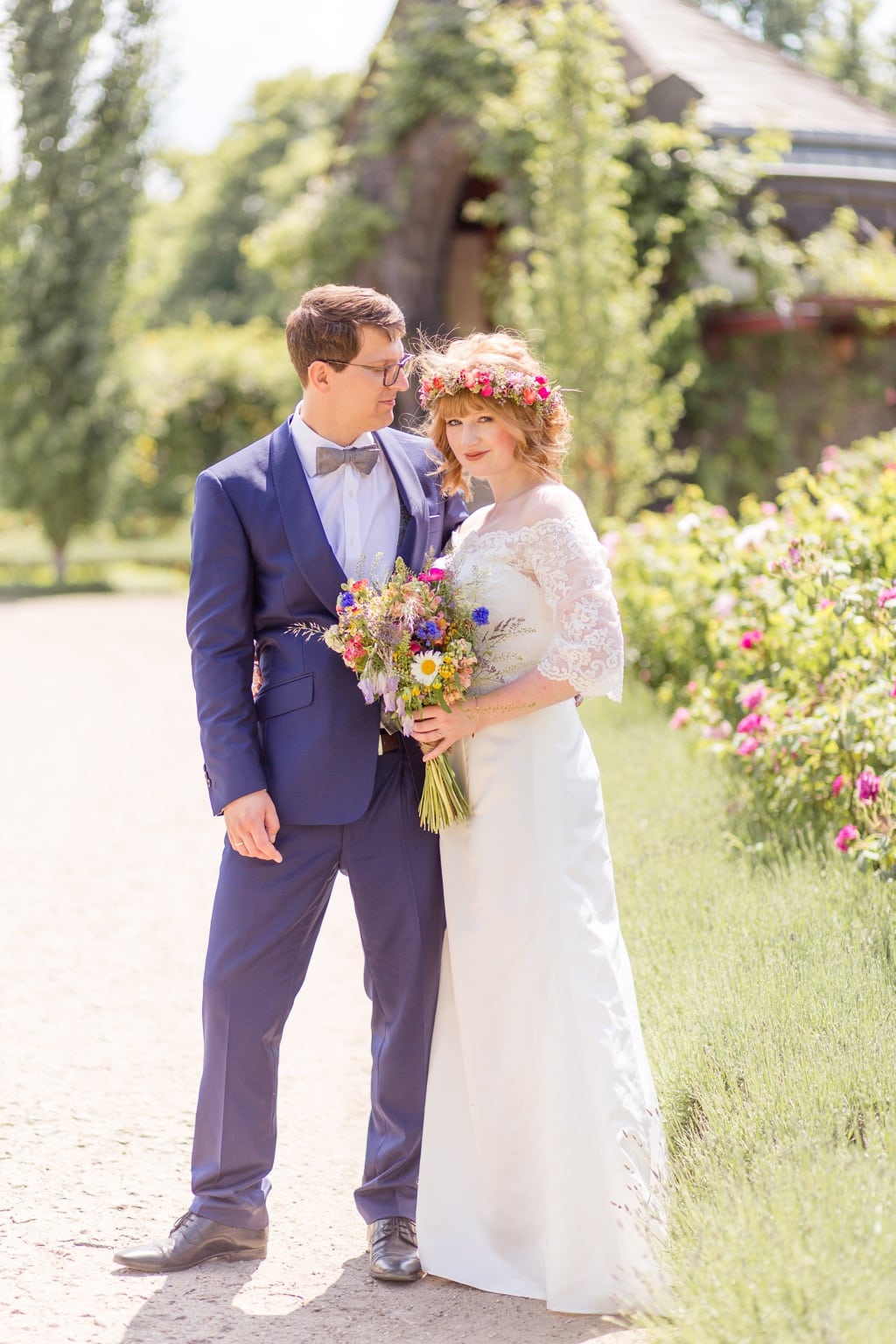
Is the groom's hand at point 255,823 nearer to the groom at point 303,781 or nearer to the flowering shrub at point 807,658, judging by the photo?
the groom at point 303,781

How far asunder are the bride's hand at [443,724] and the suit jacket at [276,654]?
0.18 m

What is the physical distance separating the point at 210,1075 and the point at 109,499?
52.9ft

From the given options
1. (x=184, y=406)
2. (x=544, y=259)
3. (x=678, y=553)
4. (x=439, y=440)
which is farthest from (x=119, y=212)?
(x=439, y=440)

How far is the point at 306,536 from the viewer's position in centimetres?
295

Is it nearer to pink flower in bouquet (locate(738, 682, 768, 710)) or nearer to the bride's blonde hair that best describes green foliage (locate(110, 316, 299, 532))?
pink flower in bouquet (locate(738, 682, 768, 710))

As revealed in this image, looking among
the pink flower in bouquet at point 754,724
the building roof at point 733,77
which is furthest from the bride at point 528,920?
the building roof at point 733,77

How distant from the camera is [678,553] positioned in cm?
729

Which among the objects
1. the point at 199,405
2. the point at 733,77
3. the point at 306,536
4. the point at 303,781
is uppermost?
the point at 733,77

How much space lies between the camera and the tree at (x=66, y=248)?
17062mm

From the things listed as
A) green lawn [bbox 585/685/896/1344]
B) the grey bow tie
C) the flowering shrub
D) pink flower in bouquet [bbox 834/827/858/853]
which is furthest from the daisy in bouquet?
pink flower in bouquet [bbox 834/827/858/853]

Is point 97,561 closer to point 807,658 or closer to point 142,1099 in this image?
point 807,658

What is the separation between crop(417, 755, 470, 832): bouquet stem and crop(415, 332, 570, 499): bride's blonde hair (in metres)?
0.68

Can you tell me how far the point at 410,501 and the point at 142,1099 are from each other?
1900mm

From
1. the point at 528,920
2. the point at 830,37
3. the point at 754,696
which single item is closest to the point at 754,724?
the point at 754,696
